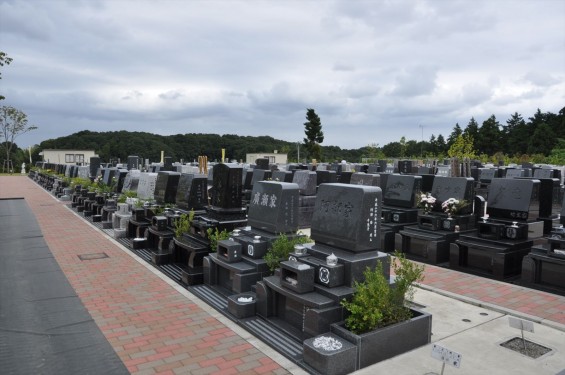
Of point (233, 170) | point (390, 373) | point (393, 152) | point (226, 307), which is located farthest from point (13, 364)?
point (393, 152)

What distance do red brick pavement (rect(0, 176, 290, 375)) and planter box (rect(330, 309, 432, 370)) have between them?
0.86 meters

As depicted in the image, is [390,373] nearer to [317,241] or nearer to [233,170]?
[317,241]

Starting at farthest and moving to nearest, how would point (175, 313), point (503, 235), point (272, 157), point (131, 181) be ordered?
→ point (272, 157) < point (131, 181) < point (503, 235) < point (175, 313)

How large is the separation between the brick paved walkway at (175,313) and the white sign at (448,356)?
171 centimetres

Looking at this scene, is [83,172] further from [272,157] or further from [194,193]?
[272,157]

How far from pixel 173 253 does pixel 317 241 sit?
15.7 ft

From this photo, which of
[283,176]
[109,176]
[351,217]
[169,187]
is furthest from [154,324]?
[109,176]

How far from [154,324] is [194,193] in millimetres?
5550

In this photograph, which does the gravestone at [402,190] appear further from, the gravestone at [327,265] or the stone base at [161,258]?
the stone base at [161,258]

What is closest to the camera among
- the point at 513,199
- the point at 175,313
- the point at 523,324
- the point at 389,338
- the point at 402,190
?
the point at 389,338

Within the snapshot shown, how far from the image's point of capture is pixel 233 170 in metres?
10.0

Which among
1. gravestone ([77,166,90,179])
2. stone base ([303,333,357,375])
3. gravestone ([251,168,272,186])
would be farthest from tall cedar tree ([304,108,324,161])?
stone base ([303,333,357,375])

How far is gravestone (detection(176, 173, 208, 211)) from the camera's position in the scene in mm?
11672

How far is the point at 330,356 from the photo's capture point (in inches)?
191
